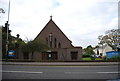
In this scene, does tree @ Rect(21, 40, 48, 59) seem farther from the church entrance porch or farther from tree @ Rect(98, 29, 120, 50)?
tree @ Rect(98, 29, 120, 50)

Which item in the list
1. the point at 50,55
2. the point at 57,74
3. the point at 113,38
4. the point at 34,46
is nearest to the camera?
the point at 57,74

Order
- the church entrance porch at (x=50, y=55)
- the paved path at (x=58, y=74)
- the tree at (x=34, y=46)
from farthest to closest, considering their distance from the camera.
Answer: the church entrance porch at (x=50, y=55), the tree at (x=34, y=46), the paved path at (x=58, y=74)

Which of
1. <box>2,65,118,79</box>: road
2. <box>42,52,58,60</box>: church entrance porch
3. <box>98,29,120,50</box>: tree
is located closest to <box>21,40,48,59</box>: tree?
<box>42,52,58,60</box>: church entrance porch

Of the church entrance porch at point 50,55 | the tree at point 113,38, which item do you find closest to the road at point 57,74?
the church entrance porch at point 50,55

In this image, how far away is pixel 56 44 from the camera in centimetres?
4469

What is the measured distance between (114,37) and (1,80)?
44.0 m

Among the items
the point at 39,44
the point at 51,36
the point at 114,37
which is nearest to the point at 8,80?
the point at 39,44

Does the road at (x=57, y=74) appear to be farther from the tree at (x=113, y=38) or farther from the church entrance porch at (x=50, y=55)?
the tree at (x=113, y=38)

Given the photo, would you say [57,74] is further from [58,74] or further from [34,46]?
[34,46]

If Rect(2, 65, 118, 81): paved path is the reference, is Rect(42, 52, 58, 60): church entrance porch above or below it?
above

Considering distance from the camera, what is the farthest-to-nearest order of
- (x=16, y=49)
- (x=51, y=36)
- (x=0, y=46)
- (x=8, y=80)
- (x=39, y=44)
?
(x=51, y=36)
(x=16, y=49)
(x=0, y=46)
(x=39, y=44)
(x=8, y=80)

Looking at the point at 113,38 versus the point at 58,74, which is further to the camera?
the point at 113,38

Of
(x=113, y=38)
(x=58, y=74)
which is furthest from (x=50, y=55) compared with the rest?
(x=58, y=74)

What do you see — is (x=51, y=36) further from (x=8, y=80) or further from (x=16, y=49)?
(x=8, y=80)
